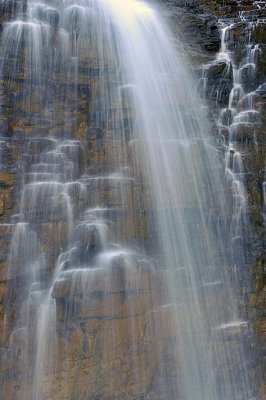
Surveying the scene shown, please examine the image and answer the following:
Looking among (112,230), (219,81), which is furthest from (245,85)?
(112,230)

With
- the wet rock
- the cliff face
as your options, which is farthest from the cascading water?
the wet rock

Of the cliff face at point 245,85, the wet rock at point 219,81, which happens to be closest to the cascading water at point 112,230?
the cliff face at point 245,85

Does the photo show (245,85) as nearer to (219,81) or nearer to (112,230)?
(219,81)

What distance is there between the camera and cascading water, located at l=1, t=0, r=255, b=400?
28.8 ft

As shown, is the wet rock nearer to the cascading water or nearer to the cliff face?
the cliff face

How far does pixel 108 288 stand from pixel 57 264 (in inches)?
55.2

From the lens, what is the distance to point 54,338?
862cm

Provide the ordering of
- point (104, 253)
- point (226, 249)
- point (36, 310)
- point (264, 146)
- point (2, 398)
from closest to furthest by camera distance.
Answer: point (2, 398) → point (36, 310) → point (104, 253) → point (226, 249) → point (264, 146)

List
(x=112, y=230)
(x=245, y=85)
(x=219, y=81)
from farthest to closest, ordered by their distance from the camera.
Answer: (x=219, y=81)
(x=245, y=85)
(x=112, y=230)

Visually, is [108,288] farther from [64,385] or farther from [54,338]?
[64,385]

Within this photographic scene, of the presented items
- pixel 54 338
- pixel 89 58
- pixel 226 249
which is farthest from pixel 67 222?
pixel 89 58

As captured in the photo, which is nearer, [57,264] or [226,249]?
[57,264]

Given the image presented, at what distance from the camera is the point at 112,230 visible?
10.1 metres

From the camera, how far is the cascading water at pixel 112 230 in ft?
28.8
